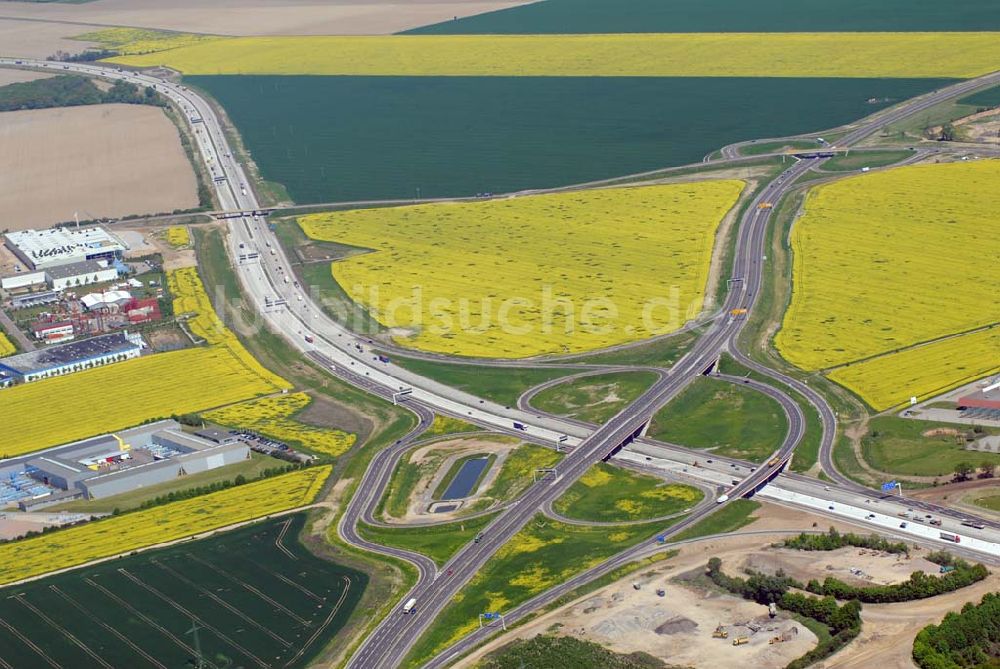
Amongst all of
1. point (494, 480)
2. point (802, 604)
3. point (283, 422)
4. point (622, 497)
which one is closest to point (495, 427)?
point (494, 480)

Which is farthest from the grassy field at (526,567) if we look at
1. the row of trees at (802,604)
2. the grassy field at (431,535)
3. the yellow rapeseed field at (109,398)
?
the yellow rapeseed field at (109,398)

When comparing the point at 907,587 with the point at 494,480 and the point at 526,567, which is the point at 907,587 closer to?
the point at 526,567

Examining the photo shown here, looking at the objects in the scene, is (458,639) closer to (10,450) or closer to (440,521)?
(440,521)

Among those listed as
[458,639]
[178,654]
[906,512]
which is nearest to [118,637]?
[178,654]

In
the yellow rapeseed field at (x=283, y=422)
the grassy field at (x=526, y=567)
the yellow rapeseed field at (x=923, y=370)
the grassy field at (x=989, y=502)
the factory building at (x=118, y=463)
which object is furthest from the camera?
the yellow rapeseed field at (x=283, y=422)

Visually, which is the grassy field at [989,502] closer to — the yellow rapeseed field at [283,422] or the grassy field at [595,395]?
the grassy field at [595,395]

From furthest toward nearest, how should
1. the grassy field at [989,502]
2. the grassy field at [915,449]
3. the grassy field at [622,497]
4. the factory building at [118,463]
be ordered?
the factory building at [118,463] < the grassy field at [915,449] < the grassy field at [622,497] < the grassy field at [989,502]
